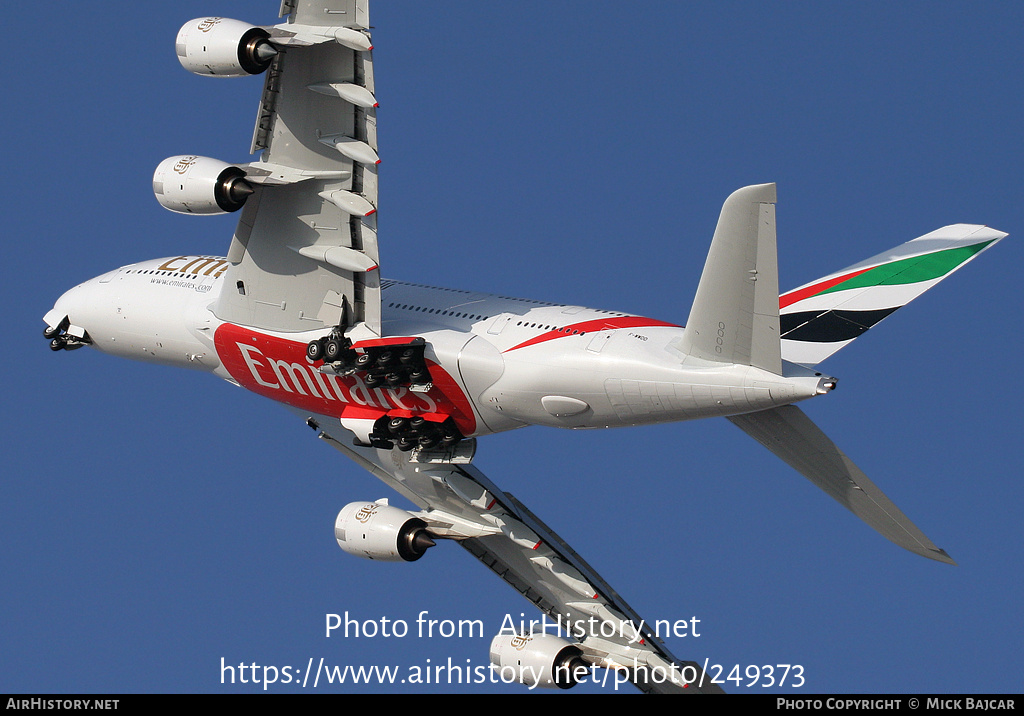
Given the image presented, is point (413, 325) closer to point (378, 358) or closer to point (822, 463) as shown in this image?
point (378, 358)

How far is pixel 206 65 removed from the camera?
28.7 meters

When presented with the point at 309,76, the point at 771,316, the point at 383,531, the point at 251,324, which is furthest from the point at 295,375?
the point at 771,316

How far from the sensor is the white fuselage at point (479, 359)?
29625 millimetres

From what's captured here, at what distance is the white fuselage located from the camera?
29.6 meters

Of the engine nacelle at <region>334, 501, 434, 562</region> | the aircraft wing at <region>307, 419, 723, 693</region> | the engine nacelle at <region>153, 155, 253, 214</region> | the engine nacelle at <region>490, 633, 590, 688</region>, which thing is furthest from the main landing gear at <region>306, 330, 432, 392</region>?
the engine nacelle at <region>490, 633, 590, 688</region>

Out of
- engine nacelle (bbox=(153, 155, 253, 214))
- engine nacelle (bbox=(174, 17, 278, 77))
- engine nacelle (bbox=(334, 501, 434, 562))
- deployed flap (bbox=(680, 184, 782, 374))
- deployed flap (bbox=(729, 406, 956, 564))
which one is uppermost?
engine nacelle (bbox=(174, 17, 278, 77))

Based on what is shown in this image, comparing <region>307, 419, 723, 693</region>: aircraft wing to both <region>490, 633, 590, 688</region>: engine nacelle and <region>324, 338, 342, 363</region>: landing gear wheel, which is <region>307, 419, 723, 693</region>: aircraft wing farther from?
<region>324, 338, 342, 363</region>: landing gear wheel

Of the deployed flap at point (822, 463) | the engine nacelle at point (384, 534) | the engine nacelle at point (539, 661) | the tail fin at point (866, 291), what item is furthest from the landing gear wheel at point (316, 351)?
the engine nacelle at point (539, 661)

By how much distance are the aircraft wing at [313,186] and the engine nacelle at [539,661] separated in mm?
9426

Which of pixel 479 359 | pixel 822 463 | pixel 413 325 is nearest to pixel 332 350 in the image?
pixel 413 325

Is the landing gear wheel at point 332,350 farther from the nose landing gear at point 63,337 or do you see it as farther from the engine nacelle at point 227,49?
the nose landing gear at point 63,337

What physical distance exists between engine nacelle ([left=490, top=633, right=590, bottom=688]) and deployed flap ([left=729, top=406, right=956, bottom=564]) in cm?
868

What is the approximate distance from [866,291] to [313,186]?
1088cm
